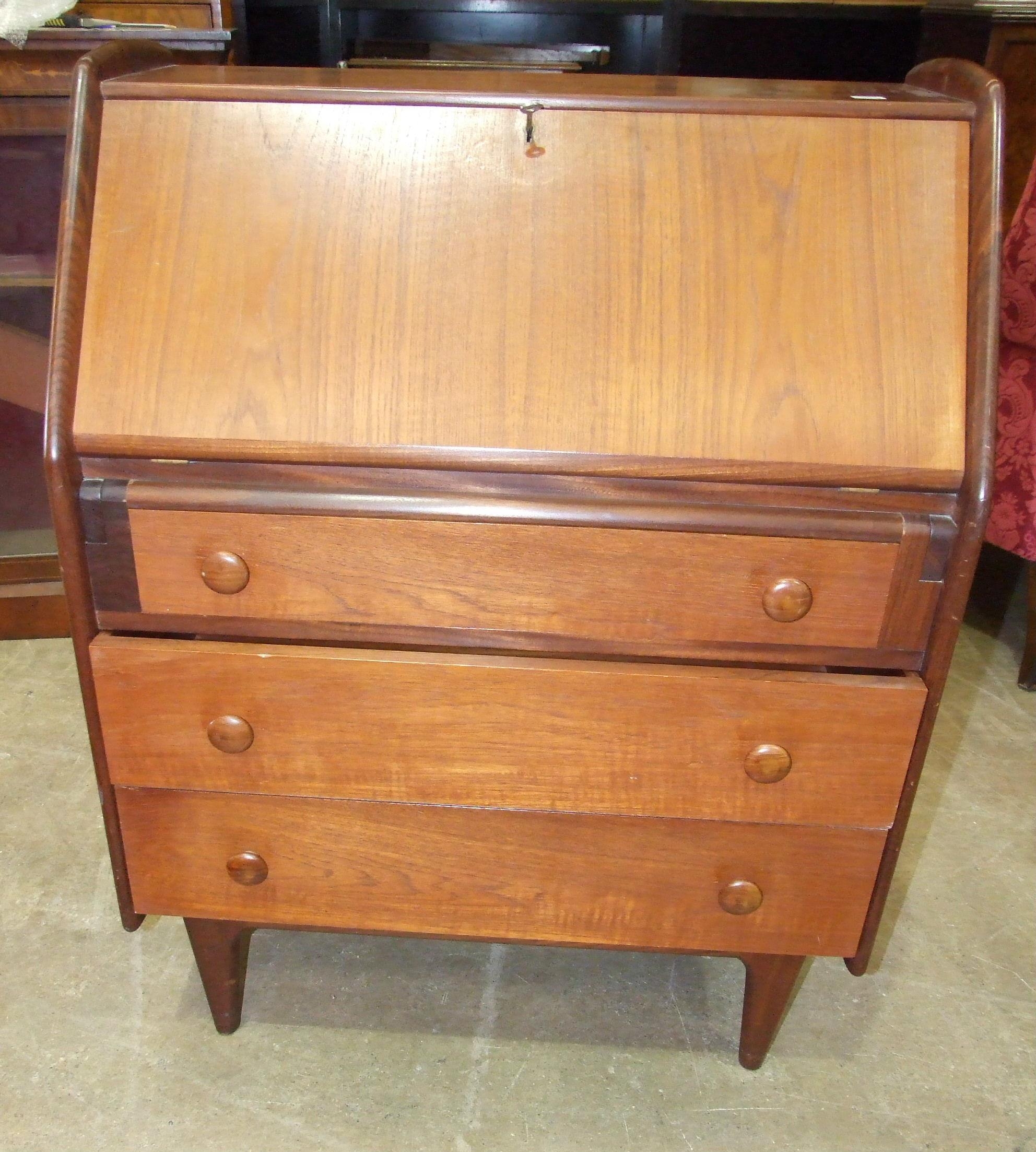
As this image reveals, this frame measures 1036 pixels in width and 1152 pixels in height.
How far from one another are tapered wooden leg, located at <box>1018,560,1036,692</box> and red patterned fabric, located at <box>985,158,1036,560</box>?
3.2 inches

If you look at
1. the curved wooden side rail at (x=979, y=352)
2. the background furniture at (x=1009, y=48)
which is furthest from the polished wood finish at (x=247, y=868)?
the background furniture at (x=1009, y=48)

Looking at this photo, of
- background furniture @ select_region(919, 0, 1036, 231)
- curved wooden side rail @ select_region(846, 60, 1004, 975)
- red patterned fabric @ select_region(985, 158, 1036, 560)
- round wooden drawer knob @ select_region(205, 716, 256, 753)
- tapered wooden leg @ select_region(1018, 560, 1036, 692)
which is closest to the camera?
curved wooden side rail @ select_region(846, 60, 1004, 975)

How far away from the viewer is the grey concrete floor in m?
1.29

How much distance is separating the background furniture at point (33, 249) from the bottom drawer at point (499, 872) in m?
1.23

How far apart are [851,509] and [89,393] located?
803 millimetres

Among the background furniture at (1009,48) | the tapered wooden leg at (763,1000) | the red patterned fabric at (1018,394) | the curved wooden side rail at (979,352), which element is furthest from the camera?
the background furniture at (1009,48)

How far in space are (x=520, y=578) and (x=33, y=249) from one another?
1.69m

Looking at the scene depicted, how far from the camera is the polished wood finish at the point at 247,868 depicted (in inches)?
48.0

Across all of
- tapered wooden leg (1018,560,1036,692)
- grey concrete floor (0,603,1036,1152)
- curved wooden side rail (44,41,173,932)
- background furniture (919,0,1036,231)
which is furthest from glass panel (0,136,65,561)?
background furniture (919,0,1036,231)

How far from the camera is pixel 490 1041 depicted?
1418 mm

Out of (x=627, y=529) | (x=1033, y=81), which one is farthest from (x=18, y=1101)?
(x=1033, y=81)

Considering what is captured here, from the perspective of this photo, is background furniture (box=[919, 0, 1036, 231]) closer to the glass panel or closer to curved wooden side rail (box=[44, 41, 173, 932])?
the glass panel

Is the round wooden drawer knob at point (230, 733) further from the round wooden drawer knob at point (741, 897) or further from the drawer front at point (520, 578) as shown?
the round wooden drawer knob at point (741, 897)

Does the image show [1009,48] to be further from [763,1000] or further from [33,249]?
[763,1000]
